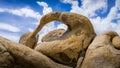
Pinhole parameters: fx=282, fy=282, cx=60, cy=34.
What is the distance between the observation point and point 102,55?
46.0 feet

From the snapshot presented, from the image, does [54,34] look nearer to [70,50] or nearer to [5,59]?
[70,50]

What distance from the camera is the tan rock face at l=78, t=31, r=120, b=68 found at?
13.9m

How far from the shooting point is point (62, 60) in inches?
591

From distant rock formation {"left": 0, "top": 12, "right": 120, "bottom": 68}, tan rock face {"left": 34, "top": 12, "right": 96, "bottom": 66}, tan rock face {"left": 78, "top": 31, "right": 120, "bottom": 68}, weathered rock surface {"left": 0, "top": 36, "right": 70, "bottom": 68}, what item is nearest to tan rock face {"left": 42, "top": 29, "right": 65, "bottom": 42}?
distant rock formation {"left": 0, "top": 12, "right": 120, "bottom": 68}

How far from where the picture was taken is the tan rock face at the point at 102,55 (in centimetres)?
1389

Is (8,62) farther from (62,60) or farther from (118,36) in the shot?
(118,36)

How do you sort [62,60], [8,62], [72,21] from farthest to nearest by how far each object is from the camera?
1. [72,21]
2. [62,60]
3. [8,62]

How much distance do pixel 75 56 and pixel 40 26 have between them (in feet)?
14.0

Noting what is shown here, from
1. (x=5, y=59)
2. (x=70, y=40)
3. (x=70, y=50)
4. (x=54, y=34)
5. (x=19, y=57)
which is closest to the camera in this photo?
(x=5, y=59)

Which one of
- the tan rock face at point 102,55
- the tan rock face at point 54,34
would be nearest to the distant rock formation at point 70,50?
the tan rock face at point 102,55

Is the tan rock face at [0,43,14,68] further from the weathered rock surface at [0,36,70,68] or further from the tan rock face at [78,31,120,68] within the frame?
the tan rock face at [78,31,120,68]

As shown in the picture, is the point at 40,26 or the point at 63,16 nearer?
the point at 63,16

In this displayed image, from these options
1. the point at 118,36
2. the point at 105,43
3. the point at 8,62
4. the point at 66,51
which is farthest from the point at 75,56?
the point at 8,62

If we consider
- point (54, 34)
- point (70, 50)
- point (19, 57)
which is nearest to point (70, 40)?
point (70, 50)
